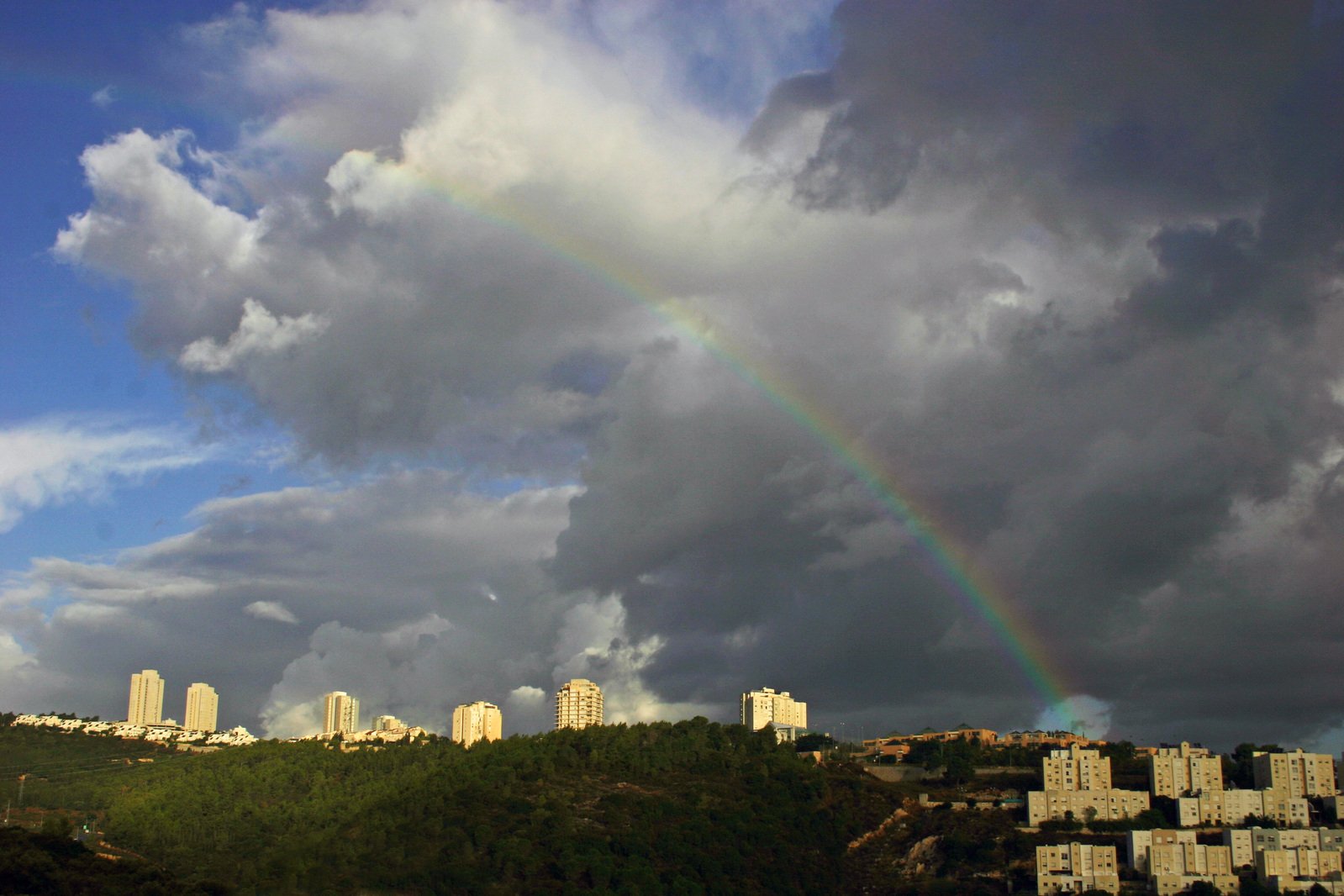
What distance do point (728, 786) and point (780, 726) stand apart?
2277 inches

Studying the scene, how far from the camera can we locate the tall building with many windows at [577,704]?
604 ft

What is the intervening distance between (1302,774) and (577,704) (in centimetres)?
9708

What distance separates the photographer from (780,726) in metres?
171

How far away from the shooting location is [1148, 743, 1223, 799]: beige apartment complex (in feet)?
373

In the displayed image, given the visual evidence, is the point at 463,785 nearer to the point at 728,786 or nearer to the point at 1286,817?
the point at 728,786

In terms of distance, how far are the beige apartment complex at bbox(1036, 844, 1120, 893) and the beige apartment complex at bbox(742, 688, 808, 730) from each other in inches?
3168

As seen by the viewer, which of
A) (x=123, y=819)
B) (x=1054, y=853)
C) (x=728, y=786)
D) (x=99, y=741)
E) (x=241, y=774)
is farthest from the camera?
(x=99, y=741)

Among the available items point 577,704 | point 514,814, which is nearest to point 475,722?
point 577,704

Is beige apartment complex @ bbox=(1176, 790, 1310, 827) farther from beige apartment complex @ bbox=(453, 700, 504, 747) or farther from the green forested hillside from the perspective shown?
beige apartment complex @ bbox=(453, 700, 504, 747)

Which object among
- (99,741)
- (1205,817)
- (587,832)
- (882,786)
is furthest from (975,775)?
(99,741)

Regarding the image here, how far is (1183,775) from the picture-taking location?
11469 cm

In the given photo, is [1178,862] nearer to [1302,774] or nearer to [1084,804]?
[1084,804]

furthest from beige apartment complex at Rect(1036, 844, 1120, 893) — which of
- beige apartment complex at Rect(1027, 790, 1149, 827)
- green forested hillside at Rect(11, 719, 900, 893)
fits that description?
green forested hillside at Rect(11, 719, 900, 893)

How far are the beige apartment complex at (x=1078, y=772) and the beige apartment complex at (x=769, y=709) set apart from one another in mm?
63506
